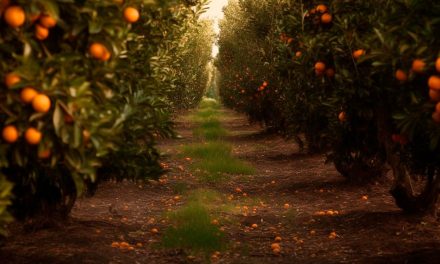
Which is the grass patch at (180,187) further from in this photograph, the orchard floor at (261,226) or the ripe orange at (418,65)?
the ripe orange at (418,65)

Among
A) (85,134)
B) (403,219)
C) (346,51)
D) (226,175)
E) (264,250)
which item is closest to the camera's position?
(85,134)

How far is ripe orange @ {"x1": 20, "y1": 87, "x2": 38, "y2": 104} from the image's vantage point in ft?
11.1

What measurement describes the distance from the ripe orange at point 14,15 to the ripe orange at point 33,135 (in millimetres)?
644

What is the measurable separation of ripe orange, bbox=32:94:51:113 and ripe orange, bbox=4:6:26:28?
1.54 ft

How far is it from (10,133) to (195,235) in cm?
410

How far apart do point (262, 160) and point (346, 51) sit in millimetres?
9098

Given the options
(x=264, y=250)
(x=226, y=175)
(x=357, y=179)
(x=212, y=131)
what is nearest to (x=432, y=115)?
(x=264, y=250)

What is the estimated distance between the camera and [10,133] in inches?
137

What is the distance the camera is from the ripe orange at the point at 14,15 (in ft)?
11.1

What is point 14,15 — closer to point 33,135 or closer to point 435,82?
point 33,135

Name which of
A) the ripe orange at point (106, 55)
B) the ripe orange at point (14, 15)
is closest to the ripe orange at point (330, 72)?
the ripe orange at point (106, 55)

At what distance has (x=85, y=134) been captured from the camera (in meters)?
3.56

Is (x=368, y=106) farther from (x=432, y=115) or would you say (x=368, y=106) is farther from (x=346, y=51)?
(x=432, y=115)

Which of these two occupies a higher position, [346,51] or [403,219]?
[346,51]
